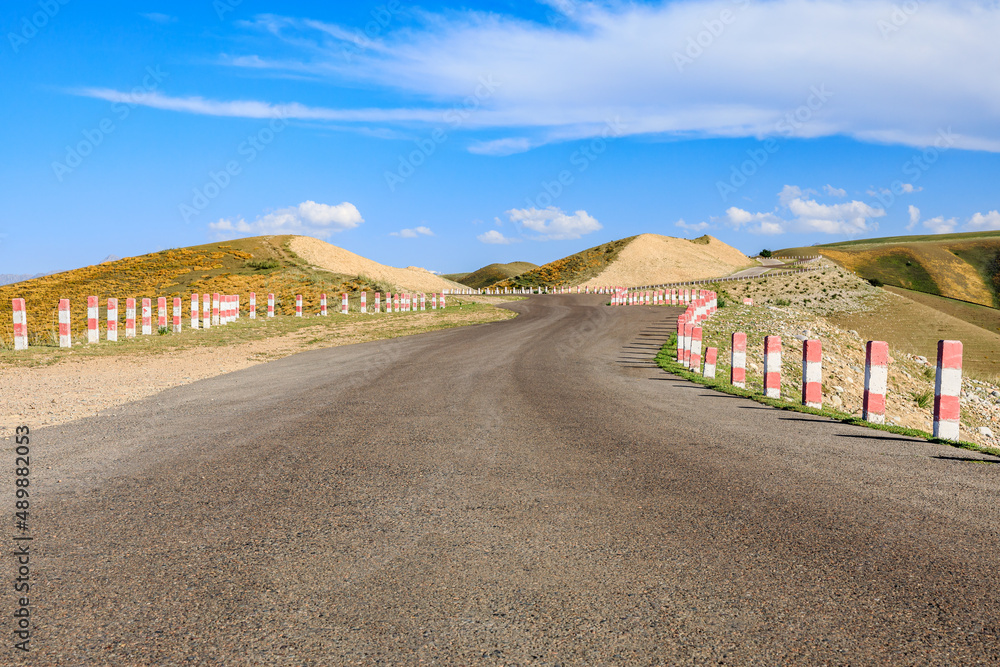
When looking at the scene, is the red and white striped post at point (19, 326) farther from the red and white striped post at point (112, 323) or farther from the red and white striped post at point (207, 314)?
the red and white striped post at point (207, 314)

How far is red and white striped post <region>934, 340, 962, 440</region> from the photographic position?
27.2ft

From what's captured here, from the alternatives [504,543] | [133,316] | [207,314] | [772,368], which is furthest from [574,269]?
[504,543]

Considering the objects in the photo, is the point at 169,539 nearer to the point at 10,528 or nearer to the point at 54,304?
the point at 10,528

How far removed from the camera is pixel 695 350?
612 inches

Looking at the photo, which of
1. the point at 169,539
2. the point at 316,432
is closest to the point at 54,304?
the point at 316,432

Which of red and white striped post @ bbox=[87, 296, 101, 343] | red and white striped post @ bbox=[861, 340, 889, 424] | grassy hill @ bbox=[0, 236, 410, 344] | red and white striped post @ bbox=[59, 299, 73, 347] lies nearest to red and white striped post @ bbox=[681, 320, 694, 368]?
red and white striped post @ bbox=[861, 340, 889, 424]

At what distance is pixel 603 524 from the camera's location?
451 cm

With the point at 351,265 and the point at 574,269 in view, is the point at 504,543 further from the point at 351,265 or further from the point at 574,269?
the point at 574,269

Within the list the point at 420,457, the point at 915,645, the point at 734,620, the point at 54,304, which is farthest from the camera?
the point at 54,304

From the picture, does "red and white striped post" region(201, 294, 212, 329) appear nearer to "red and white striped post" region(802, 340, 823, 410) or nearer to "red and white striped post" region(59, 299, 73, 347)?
"red and white striped post" region(59, 299, 73, 347)

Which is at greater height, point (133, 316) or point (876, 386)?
point (133, 316)

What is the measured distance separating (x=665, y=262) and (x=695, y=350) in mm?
116326

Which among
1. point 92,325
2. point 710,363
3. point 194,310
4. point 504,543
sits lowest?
point 504,543

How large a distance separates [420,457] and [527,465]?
1011 millimetres
